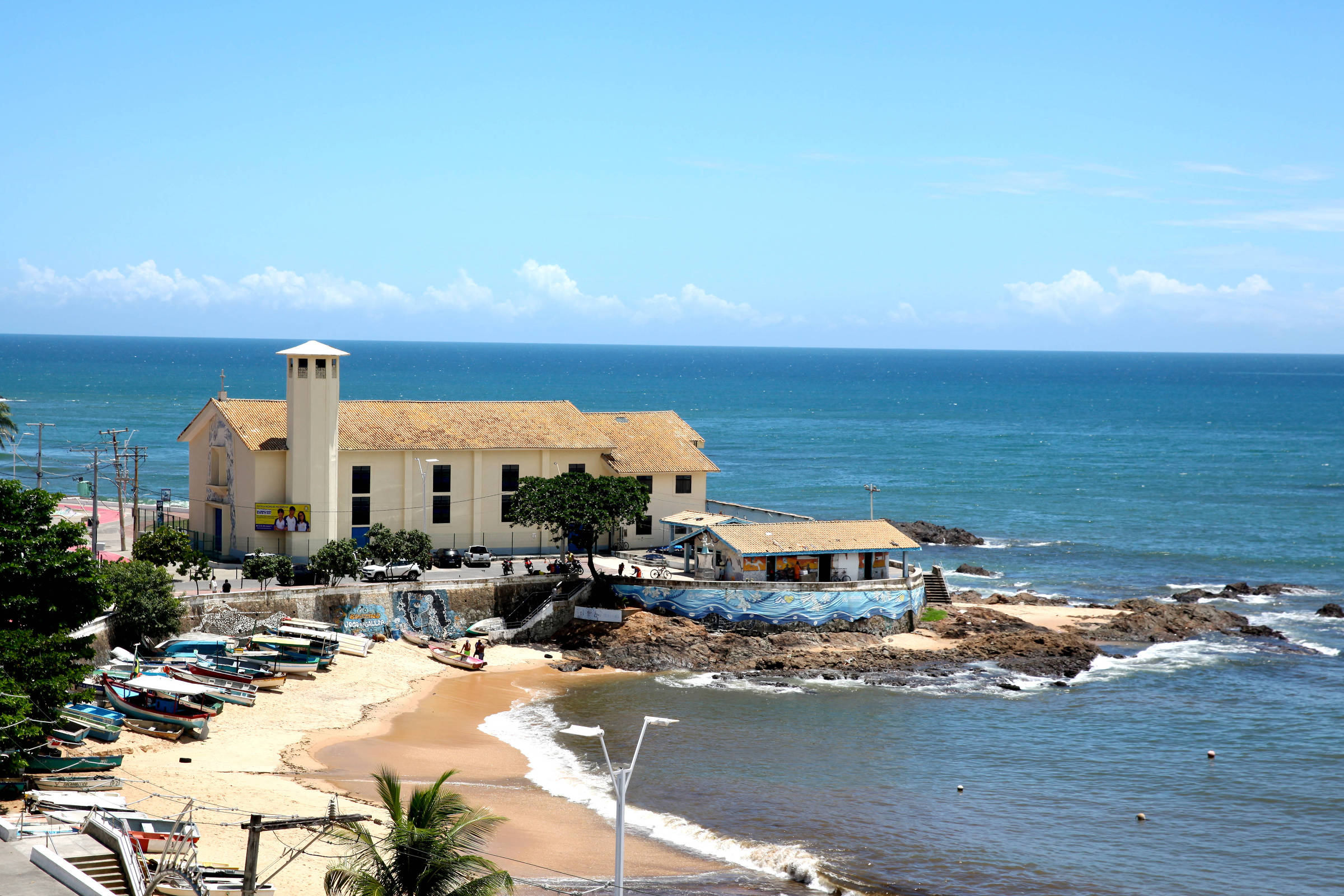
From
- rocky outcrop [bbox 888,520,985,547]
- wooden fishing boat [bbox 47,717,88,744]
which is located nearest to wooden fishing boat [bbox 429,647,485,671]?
wooden fishing boat [bbox 47,717,88,744]

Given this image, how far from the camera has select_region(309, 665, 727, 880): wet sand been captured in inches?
1325

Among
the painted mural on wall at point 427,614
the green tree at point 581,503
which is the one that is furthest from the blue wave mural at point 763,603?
the painted mural on wall at point 427,614

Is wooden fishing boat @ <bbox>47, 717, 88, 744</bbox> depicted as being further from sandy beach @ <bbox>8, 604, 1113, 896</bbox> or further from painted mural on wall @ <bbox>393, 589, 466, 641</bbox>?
painted mural on wall @ <bbox>393, 589, 466, 641</bbox>

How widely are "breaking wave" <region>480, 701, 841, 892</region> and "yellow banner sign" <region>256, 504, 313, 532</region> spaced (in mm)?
14434

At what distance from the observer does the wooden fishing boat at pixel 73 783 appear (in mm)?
32219

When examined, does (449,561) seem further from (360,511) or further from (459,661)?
(459,661)

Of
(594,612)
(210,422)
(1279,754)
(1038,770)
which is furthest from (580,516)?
(1279,754)

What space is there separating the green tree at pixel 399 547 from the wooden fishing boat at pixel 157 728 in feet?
50.7

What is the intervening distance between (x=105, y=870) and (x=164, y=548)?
90.8 feet

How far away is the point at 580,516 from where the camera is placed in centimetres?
5562

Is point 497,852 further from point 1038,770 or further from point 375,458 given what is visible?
point 375,458

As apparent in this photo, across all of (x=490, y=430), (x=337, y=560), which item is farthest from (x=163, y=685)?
(x=490, y=430)

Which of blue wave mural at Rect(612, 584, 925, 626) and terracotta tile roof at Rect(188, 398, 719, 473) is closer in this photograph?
blue wave mural at Rect(612, 584, 925, 626)

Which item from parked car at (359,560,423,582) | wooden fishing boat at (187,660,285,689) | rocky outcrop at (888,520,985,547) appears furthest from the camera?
rocky outcrop at (888,520,985,547)
